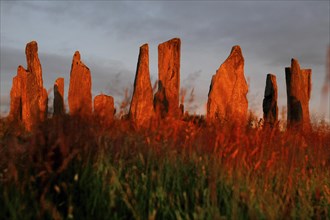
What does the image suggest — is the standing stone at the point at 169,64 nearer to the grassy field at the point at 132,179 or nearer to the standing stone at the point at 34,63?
the standing stone at the point at 34,63

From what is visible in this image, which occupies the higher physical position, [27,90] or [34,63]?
[34,63]

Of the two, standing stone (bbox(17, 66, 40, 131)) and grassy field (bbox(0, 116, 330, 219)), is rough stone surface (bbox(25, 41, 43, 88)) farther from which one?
grassy field (bbox(0, 116, 330, 219))

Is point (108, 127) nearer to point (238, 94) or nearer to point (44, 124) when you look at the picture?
point (44, 124)

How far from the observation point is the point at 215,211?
4.52 metres

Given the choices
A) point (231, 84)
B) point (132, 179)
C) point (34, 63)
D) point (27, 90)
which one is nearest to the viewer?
point (132, 179)

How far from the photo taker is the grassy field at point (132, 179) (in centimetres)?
462

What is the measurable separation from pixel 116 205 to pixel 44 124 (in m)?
1.09

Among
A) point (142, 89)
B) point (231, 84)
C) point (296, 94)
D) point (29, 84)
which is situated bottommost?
point (296, 94)

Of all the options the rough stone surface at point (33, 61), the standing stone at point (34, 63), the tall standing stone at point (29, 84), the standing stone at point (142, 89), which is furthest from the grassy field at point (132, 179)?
the rough stone surface at point (33, 61)

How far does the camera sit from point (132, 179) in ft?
16.8

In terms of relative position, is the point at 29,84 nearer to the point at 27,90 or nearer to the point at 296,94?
the point at 27,90

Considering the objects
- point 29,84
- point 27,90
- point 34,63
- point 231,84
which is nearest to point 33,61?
point 34,63

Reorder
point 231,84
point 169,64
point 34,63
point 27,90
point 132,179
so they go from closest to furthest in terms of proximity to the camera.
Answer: point 132,179, point 231,84, point 169,64, point 27,90, point 34,63

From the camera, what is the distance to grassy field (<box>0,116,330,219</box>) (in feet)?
15.2
